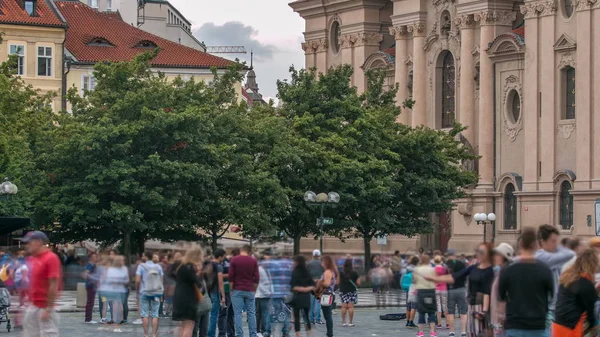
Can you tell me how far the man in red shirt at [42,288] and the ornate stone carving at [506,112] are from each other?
50.5 meters

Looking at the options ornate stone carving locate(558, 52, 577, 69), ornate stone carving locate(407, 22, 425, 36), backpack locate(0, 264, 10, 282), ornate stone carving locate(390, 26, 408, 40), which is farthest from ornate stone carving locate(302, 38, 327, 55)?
backpack locate(0, 264, 10, 282)

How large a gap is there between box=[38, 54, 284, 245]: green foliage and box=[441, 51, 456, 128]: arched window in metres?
19.0

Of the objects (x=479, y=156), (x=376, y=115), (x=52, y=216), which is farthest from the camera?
(x=479, y=156)

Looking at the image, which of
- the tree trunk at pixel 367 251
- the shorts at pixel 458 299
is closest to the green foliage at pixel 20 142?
the tree trunk at pixel 367 251

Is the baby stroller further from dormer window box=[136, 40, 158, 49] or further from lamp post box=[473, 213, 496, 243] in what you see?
dormer window box=[136, 40, 158, 49]

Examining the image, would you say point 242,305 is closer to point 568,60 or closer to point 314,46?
point 568,60

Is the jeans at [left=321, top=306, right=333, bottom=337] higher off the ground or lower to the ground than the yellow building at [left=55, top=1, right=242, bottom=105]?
lower

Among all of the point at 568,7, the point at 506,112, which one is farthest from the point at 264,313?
the point at 506,112

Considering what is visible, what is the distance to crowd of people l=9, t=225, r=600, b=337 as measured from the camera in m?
16.2

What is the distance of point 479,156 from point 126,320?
32182 millimetres

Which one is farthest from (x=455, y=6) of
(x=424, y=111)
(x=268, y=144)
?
(x=268, y=144)

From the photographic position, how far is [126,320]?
36.2 meters

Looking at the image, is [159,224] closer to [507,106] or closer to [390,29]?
[507,106]

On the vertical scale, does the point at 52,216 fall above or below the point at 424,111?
below
